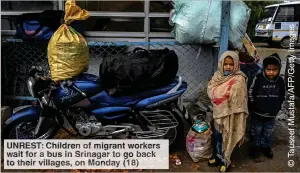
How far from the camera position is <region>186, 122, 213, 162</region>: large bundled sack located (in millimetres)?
3670

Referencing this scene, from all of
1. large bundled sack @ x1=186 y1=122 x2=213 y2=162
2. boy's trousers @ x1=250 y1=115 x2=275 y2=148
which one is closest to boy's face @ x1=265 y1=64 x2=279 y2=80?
boy's trousers @ x1=250 y1=115 x2=275 y2=148

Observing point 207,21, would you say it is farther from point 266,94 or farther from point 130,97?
point 130,97

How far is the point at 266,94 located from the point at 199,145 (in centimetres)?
93

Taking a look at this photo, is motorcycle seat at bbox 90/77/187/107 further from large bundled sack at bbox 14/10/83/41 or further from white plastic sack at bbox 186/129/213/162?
large bundled sack at bbox 14/10/83/41

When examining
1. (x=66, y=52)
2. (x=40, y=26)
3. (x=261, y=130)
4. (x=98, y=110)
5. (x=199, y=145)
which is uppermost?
(x=40, y=26)

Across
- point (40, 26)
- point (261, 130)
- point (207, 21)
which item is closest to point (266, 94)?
point (261, 130)

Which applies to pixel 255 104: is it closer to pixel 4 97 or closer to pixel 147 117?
pixel 147 117

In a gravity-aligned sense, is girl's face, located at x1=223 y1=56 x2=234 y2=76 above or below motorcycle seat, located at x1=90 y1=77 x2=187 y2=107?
above

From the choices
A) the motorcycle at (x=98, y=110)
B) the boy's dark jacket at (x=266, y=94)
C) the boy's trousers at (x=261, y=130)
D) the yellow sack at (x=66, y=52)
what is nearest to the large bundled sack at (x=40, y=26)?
the yellow sack at (x=66, y=52)

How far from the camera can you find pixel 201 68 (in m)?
5.03

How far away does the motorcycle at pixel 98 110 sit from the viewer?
12.0 feet

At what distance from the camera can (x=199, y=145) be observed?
3691mm

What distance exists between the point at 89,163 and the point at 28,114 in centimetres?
91

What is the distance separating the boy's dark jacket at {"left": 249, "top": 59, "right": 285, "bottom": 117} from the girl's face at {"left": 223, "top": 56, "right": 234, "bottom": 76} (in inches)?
16.5
